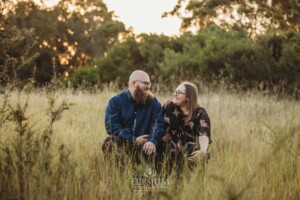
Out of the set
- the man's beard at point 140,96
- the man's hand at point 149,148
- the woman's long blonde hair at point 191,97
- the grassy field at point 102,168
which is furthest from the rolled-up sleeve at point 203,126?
the man's beard at point 140,96

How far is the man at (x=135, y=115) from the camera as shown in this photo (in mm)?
4090

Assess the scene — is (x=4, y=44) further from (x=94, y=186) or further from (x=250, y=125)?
(x=250, y=125)

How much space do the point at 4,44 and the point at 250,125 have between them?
3.83 m

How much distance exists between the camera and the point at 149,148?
384cm

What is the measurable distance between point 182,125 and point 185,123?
49 mm

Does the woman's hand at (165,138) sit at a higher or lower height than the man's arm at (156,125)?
lower

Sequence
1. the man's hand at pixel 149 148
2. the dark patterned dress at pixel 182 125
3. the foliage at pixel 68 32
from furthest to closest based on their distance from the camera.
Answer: the foliage at pixel 68 32 → the dark patterned dress at pixel 182 125 → the man's hand at pixel 149 148

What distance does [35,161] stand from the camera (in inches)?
104

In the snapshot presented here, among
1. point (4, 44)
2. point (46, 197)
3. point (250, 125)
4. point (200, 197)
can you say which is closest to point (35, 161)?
point (46, 197)

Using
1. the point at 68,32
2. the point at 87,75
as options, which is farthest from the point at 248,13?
the point at 68,32

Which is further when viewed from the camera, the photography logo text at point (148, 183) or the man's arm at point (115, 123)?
the man's arm at point (115, 123)

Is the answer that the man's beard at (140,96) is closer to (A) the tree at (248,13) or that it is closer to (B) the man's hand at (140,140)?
(B) the man's hand at (140,140)

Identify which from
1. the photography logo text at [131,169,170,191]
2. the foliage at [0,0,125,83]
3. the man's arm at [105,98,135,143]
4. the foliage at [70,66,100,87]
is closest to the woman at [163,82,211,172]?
the man's arm at [105,98,135,143]

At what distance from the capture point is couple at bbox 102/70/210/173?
13.2 ft
